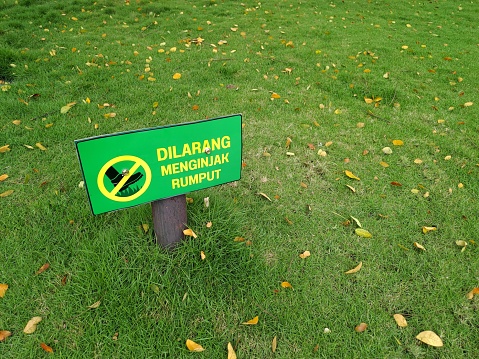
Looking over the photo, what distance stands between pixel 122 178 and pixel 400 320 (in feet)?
5.65

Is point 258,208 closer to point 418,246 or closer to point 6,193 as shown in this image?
point 418,246

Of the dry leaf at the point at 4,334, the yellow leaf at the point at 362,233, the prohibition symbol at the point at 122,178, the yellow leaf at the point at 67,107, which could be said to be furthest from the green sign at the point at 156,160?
the yellow leaf at the point at 67,107

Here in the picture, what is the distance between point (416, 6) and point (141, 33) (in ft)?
21.4

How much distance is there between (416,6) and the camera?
8.09 metres

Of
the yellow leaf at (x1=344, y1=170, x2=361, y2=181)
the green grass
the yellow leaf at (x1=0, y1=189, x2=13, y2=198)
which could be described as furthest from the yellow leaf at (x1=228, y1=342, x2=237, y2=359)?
the yellow leaf at (x1=0, y1=189, x2=13, y2=198)

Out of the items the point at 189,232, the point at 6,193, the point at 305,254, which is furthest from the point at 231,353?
the point at 6,193

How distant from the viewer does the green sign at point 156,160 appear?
149cm

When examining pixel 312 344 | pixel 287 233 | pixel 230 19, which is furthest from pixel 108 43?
pixel 312 344

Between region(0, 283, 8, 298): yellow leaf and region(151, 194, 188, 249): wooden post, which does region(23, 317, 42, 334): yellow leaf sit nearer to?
region(0, 283, 8, 298): yellow leaf

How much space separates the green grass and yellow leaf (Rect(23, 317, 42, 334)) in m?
0.04

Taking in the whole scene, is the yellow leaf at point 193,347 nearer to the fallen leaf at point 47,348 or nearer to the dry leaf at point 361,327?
the fallen leaf at point 47,348

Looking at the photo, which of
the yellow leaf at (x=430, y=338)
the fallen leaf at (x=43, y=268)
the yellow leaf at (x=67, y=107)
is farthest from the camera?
the yellow leaf at (x=67, y=107)

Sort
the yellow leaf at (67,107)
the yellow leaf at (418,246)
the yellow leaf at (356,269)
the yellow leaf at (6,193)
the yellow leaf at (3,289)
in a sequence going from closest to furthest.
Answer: the yellow leaf at (3,289) < the yellow leaf at (356,269) < the yellow leaf at (418,246) < the yellow leaf at (6,193) < the yellow leaf at (67,107)

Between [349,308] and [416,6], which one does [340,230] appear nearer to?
[349,308]
